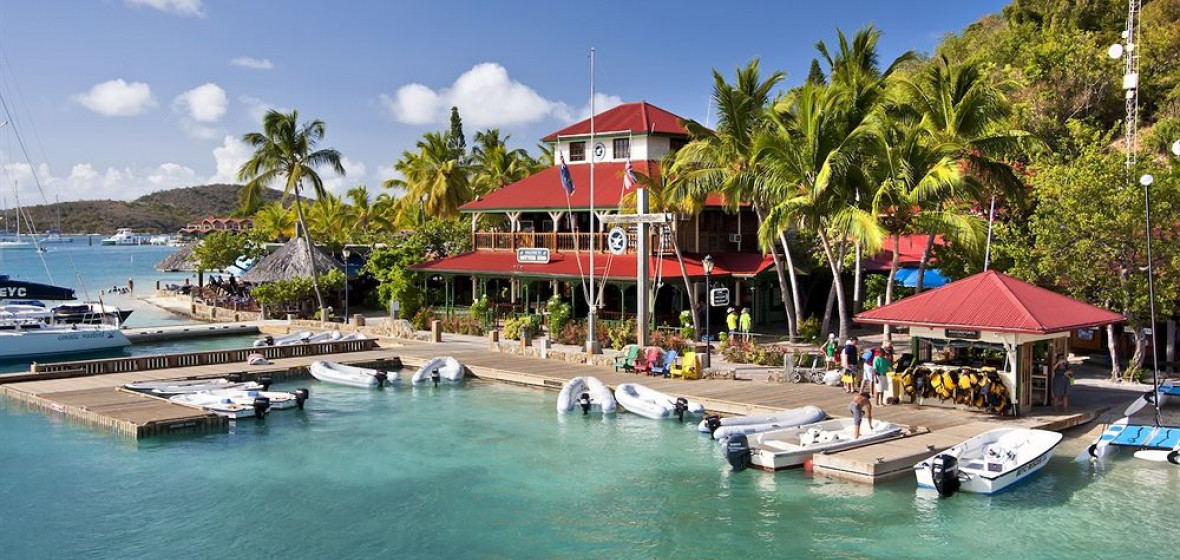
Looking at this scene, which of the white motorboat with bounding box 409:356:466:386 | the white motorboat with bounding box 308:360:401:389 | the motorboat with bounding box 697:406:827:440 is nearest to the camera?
the motorboat with bounding box 697:406:827:440

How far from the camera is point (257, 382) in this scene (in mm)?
29547

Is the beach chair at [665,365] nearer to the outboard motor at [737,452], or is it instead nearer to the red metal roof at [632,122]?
the outboard motor at [737,452]

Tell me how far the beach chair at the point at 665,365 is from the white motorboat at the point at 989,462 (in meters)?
10.7

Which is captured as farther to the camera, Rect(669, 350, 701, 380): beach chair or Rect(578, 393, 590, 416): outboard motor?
Rect(669, 350, 701, 380): beach chair

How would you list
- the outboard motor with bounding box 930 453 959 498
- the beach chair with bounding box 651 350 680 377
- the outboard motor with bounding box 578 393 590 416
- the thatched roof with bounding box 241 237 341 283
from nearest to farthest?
the outboard motor with bounding box 930 453 959 498 → the outboard motor with bounding box 578 393 590 416 → the beach chair with bounding box 651 350 680 377 → the thatched roof with bounding box 241 237 341 283

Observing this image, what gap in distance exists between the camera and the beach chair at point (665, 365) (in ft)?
93.8

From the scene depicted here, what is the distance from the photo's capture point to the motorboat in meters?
21.0

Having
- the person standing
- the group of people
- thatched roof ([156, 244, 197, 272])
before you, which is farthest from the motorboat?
thatched roof ([156, 244, 197, 272])

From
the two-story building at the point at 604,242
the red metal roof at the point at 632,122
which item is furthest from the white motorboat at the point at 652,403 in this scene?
the red metal roof at the point at 632,122

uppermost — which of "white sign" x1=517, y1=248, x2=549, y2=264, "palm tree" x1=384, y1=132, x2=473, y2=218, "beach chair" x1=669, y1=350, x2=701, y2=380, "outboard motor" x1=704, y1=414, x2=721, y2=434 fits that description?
"palm tree" x1=384, y1=132, x2=473, y2=218

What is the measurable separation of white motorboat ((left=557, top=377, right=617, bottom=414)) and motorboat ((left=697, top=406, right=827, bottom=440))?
3.66 m

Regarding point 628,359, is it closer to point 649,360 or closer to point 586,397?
point 649,360

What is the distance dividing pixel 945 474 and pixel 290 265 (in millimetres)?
39890

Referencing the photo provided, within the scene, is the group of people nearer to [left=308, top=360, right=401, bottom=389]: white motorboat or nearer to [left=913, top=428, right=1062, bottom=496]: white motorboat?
[left=913, top=428, right=1062, bottom=496]: white motorboat
